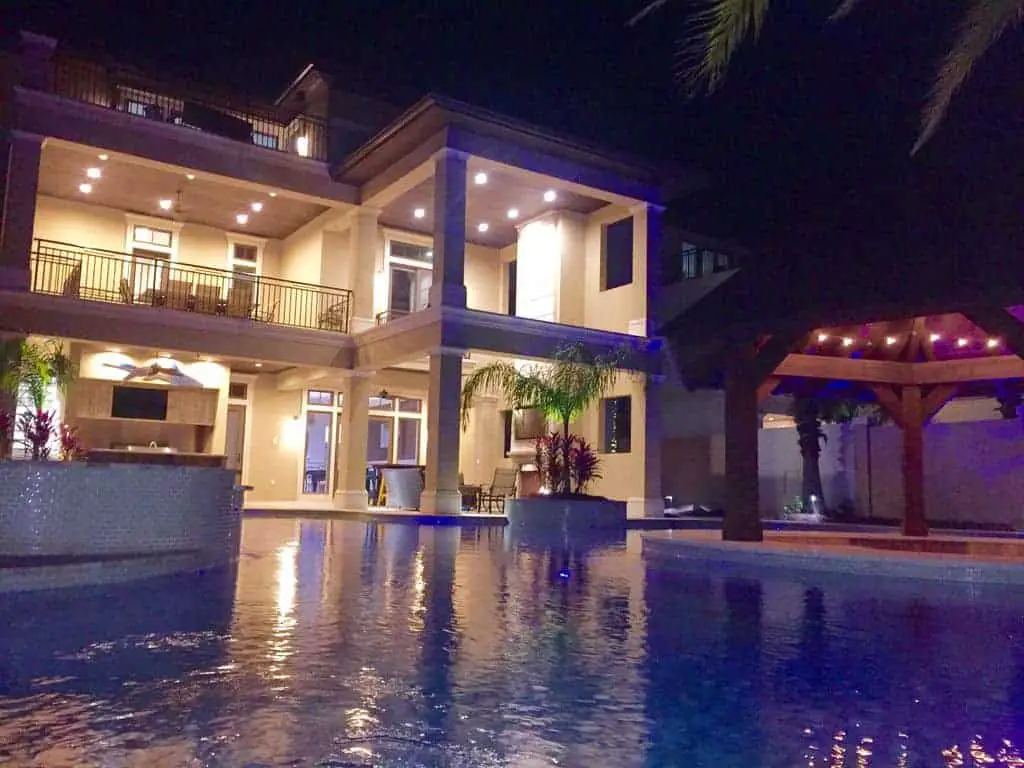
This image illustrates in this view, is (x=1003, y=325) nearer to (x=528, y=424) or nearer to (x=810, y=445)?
(x=810, y=445)

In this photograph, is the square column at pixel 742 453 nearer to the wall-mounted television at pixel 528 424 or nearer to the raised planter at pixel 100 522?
the raised planter at pixel 100 522

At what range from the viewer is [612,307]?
67.9ft

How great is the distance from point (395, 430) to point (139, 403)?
655 centimetres

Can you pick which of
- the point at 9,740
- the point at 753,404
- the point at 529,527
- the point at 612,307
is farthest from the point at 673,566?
the point at 612,307

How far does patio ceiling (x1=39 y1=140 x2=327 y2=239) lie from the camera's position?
17656 millimetres

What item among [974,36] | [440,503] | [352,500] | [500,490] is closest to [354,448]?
[352,500]

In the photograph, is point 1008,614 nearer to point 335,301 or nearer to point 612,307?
point 612,307

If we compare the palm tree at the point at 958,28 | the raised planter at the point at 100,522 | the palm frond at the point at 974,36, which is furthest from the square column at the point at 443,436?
the palm frond at the point at 974,36

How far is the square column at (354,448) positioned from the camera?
62.8ft

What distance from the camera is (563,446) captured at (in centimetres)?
1493

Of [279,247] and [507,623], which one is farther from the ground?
[279,247]

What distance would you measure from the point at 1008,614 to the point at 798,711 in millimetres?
3663

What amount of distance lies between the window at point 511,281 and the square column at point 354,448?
18.7 feet

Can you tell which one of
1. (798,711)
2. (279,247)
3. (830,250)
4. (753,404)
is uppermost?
(279,247)
